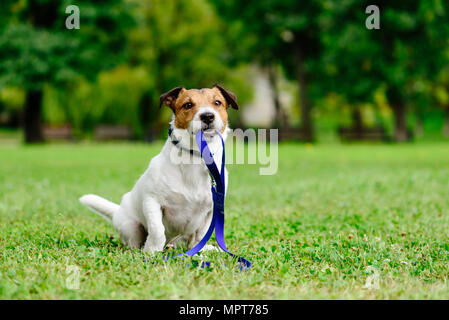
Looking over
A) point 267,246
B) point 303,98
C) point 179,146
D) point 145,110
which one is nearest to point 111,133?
point 145,110

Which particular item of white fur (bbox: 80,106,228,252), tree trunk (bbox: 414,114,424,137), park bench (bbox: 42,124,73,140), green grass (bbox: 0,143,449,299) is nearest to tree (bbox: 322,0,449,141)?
park bench (bbox: 42,124,73,140)

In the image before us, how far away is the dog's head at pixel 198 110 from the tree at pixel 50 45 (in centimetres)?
2168

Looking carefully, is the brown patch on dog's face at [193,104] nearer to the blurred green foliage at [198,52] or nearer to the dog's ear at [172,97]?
the dog's ear at [172,97]

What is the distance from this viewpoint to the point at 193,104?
13.6ft

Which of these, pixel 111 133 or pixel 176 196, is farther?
pixel 111 133

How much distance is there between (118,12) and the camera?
87.4 feet

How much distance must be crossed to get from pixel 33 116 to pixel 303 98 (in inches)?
571

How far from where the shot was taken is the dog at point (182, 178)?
13.5 feet

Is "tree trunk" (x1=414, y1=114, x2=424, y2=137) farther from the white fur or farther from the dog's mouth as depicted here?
the dog's mouth

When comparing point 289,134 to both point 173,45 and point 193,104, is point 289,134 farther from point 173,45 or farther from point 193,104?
point 193,104

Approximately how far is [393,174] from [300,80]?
18286 millimetres

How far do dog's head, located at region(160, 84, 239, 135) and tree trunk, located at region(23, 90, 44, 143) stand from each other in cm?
2460

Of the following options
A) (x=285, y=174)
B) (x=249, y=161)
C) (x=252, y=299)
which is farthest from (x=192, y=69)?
(x=252, y=299)

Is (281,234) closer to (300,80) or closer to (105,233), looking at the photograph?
(105,233)
